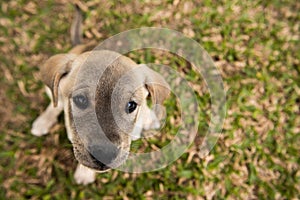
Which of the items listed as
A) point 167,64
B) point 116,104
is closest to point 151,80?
point 116,104

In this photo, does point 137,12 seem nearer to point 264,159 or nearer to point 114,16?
point 114,16

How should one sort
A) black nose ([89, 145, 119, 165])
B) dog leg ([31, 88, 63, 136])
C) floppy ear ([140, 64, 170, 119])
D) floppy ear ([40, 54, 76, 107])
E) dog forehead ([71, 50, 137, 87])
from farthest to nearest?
dog leg ([31, 88, 63, 136]) → floppy ear ([140, 64, 170, 119]) → floppy ear ([40, 54, 76, 107]) → dog forehead ([71, 50, 137, 87]) → black nose ([89, 145, 119, 165])

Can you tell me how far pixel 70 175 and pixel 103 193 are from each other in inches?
24.2

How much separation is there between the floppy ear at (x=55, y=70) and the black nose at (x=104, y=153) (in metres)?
0.95

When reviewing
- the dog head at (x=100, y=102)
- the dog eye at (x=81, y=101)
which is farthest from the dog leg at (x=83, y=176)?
the dog eye at (x=81, y=101)

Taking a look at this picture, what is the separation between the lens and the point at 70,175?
5.44 m

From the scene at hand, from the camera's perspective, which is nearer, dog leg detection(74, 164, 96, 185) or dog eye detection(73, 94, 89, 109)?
dog eye detection(73, 94, 89, 109)

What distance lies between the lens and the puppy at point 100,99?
3.61 m

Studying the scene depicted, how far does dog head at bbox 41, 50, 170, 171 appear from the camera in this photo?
3.60 meters

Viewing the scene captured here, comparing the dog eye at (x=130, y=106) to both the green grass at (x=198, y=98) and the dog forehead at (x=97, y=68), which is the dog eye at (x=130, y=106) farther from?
the green grass at (x=198, y=98)

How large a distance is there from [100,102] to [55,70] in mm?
953

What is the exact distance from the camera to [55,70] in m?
4.19

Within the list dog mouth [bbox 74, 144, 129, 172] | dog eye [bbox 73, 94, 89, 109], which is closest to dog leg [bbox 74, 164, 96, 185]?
dog mouth [bbox 74, 144, 129, 172]

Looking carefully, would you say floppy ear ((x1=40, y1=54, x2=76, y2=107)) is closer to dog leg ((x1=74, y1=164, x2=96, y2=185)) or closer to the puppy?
the puppy
